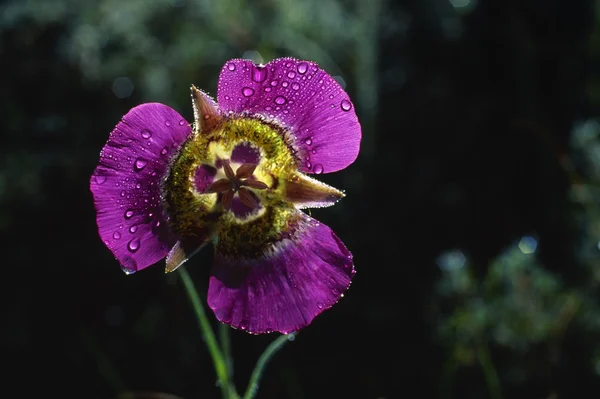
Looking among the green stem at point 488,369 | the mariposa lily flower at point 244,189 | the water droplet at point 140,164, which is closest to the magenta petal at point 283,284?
the mariposa lily flower at point 244,189

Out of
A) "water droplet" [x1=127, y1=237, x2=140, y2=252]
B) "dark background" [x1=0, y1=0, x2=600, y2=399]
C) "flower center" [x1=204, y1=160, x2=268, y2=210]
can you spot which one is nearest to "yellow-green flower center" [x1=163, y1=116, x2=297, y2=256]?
"flower center" [x1=204, y1=160, x2=268, y2=210]

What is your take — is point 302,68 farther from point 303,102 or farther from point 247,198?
point 247,198

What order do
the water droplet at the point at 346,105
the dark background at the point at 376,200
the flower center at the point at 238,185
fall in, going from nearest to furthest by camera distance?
1. the water droplet at the point at 346,105
2. the flower center at the point at 238,185
3. the dark background at the point at 376,200

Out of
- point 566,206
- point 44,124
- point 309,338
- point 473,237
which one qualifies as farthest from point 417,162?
point 44,124

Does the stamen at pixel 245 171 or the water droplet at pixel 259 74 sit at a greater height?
the water droplet at pixel 259 74

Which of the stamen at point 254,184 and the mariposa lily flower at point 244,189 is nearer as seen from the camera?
the mariposa lily flower at point 244,189

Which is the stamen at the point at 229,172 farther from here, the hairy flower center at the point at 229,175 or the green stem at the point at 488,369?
the green stem at the point at 488,369

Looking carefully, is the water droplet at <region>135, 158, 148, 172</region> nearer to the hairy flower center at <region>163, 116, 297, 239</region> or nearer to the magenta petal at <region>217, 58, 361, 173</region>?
the hairy flower center at <region>163, 116, 297, 239</region>

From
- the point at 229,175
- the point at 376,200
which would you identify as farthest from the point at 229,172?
the point at 376,200

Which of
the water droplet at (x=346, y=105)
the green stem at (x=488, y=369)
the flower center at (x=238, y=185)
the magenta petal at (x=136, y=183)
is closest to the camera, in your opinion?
the magenta petal at (x=136, y=183)

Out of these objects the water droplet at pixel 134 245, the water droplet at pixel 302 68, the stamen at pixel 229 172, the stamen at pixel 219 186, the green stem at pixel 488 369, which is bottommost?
the green stem at pixel 488 369
